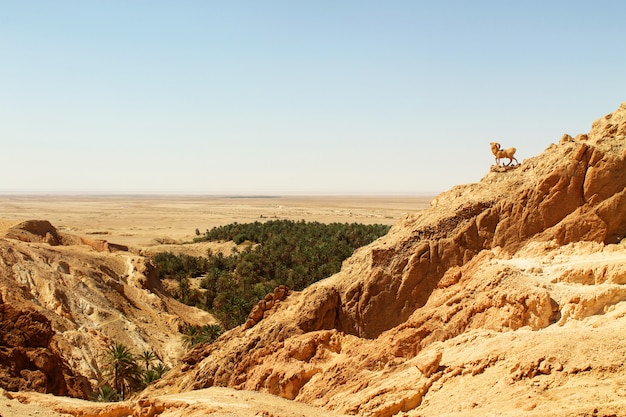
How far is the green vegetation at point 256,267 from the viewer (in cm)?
4625

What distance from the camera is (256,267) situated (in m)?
56.4

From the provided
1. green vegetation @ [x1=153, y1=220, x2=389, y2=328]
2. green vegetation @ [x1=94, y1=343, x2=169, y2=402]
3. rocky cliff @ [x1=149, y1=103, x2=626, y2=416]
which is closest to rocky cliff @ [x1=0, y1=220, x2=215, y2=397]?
green vegetation @ [x1=94, y1=343, x2=169, y2=402]

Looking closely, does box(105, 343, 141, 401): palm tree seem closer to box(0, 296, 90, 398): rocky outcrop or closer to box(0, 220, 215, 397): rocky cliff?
box(0, 220, 215, 397): rocky cliff

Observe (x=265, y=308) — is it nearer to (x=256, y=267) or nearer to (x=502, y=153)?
(x=502, y=153)

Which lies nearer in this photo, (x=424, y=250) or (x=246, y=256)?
(x=424, y=250)

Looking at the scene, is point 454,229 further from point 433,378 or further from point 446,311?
point 433,378

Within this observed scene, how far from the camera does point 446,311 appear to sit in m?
12.0

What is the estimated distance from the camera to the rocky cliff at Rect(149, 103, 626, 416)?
8852mm

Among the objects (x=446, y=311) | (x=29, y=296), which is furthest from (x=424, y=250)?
(x=29, y=296)

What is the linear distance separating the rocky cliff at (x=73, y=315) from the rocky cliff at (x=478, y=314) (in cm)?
644

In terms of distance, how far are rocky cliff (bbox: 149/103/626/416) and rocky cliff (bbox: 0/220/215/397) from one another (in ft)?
21.1

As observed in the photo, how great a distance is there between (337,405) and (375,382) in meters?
0.87

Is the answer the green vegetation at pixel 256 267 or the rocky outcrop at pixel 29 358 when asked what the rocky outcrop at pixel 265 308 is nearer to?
the rocky outcrop at pixel 29 358

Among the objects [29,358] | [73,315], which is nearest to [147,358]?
[73,315]
